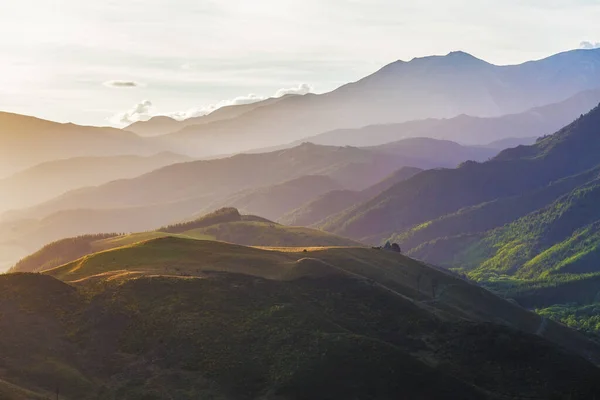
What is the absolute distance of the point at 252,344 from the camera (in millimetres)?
115000

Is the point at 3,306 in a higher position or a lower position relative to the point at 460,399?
higher

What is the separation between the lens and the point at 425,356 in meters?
119

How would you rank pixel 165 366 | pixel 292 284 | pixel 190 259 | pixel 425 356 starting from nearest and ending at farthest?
pixel 165 366
pixel 425 356
pixel 292 284
pixel 190 259

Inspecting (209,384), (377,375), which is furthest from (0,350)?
(377,375)

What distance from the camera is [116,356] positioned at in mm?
110500

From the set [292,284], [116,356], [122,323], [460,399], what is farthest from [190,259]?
[460,399]

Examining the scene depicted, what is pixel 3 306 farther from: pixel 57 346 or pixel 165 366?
pixel 165 366

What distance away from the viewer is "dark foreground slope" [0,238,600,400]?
336 feet

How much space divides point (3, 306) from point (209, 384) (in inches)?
1665

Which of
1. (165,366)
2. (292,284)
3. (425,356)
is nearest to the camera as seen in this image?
(165,366)

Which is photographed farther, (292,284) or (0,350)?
(292,284)

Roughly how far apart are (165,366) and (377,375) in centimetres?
3238

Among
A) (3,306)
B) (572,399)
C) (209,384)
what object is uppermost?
(3,306)

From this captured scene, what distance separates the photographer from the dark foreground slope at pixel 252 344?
10238cm
